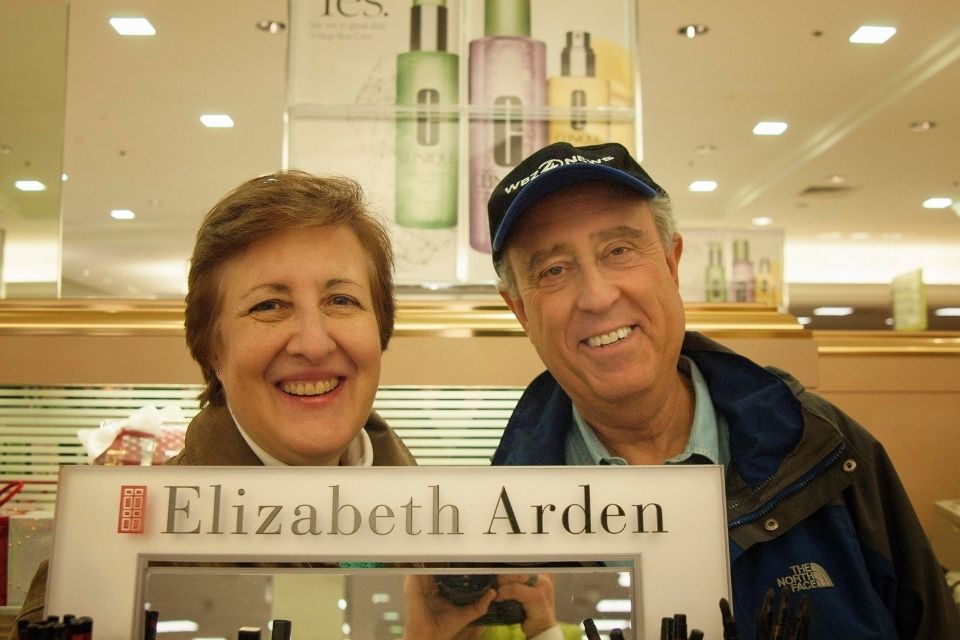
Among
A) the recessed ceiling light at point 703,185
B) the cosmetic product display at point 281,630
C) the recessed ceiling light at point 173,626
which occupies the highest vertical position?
the recessed ceiling light at point 703,185

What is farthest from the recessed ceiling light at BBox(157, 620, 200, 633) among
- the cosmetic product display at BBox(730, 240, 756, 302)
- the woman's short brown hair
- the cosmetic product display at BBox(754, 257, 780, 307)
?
the cosmetic product display at BBox(754, 257, 780, 307)

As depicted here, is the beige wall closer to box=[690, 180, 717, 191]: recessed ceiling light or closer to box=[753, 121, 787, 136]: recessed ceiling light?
box=[753, 121, 787, 136]: recessed ceiling light

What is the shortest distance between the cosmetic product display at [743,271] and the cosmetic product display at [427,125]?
5.67 meters

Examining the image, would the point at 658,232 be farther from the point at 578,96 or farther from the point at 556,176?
the point at 578,96

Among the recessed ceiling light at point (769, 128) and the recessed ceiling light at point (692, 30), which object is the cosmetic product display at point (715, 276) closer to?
the recessed ceiling light at point (769, 128)

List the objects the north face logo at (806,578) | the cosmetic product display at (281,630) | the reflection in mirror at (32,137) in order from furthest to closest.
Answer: the reflection in mirror at (32,137), the north face logo at (806,578), the cosmetic product display at (281,630)

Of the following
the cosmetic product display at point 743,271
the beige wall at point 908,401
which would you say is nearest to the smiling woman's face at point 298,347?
the beige wall at point 908,401

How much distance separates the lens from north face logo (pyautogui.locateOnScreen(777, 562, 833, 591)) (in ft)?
3.46

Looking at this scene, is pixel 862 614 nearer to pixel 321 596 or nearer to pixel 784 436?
pixel 784 436

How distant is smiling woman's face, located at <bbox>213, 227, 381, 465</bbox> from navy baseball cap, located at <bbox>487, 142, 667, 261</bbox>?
0.84ft

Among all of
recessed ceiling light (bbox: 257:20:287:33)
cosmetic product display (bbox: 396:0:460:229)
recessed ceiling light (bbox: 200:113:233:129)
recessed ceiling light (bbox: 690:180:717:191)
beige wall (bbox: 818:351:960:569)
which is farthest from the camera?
recessed ceiling light (bbox: 690:180:717:191)

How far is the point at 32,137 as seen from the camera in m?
4.68

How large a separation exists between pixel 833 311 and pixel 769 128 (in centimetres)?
859

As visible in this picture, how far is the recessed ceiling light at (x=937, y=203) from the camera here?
31.4 ft
